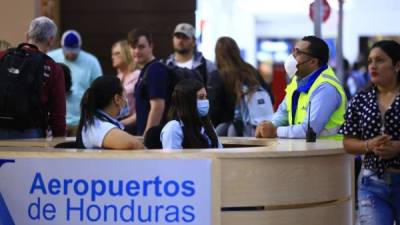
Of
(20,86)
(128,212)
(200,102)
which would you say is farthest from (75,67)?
(128,212)

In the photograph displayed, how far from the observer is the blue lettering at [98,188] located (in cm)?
603

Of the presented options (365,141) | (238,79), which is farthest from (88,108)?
(238,79)

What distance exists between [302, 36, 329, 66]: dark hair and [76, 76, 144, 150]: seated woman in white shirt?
169cm

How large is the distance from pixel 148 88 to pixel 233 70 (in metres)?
0.92

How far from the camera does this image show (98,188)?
6.04m

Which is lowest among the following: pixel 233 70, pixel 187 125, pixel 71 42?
pixel 187 125

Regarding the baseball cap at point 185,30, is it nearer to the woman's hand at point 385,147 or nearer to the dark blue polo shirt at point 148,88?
the dark blue polo shirt at point 148,88

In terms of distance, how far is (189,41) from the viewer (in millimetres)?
10164

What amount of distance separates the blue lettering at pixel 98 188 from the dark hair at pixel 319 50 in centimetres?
225

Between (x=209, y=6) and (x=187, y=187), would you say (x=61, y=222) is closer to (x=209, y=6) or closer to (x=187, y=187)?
(x=187, y=187)

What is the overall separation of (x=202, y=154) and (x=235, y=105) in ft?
11.7

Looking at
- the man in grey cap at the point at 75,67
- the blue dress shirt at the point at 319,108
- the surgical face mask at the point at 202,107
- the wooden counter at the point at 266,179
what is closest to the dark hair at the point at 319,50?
the blue dress shirt at the point at 319,108

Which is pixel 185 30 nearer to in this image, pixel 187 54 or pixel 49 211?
pixel 187 54

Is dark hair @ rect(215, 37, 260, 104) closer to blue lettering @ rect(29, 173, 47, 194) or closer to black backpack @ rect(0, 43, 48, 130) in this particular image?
black backpack @ rect(0, 43, 48, 130)
